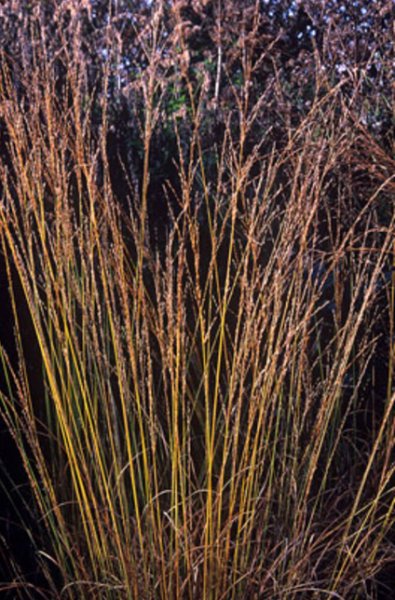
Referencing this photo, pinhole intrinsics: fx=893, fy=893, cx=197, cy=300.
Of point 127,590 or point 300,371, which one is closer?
point 127,590

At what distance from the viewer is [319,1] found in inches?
163

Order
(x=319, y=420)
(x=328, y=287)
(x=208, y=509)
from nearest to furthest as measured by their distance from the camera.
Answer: (x=208, y=509), (x=319, y=420), (x=328, y=287)

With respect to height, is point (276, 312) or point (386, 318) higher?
→ point (276, 312)

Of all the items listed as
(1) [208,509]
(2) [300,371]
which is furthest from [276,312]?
(1) [208,509]

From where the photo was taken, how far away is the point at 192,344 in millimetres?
2605

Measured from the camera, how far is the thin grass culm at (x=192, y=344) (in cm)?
203

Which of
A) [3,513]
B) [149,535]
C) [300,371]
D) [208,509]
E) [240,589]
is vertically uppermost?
[300,371]

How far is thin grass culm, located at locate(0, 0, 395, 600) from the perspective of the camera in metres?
2.03

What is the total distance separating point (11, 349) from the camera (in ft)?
9.98

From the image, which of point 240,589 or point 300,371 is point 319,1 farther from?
point 240,589

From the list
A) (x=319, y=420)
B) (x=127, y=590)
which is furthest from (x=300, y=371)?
(x=127, y=590)

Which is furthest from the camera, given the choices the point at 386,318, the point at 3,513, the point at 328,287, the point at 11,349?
the point at 328,287

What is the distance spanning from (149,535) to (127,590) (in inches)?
5.7

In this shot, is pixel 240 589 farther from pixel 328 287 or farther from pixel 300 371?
pixel 328 287
